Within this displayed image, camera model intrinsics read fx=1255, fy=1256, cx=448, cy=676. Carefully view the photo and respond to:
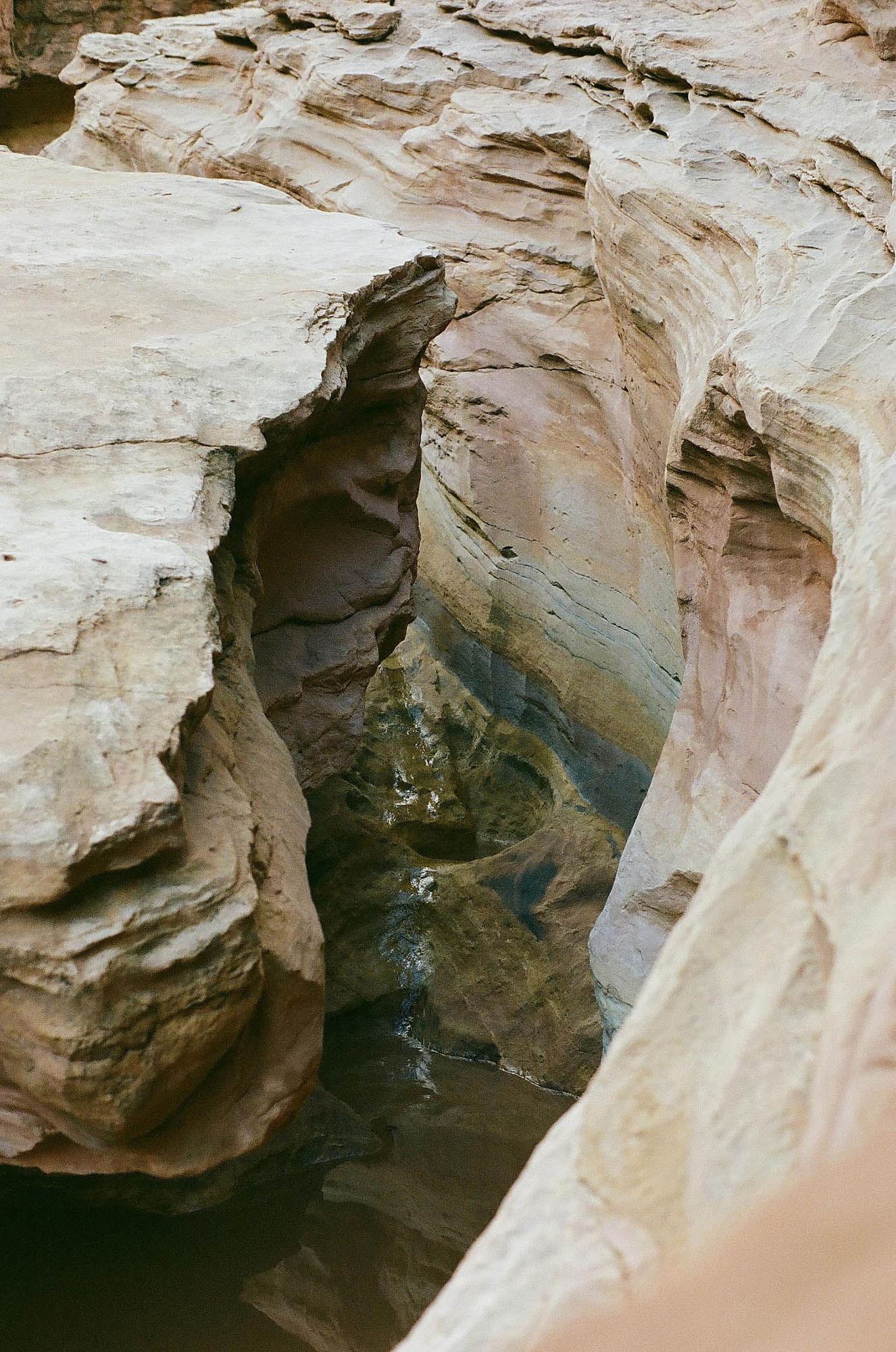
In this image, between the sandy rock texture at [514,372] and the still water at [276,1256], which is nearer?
the still water at [276,1256]

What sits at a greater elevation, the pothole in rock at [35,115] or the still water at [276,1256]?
the pothole in rock at [35,115]

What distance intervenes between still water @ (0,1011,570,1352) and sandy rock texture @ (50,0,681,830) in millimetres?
1795

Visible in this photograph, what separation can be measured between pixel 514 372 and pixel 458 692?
1.60m

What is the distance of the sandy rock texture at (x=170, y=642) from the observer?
1865 millimetres

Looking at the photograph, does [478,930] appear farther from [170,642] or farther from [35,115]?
[35,115]

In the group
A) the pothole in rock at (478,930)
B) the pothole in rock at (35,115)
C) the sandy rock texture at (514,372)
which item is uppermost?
the pothole in rock at (35,115)

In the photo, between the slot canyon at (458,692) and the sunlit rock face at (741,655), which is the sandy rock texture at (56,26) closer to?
the slot canyon at (458,692)

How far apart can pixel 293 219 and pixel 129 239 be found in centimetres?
67

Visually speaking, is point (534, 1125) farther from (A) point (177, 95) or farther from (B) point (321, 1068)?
(A) point (177, 95)

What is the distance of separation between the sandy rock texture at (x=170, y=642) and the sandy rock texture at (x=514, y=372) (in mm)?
1422

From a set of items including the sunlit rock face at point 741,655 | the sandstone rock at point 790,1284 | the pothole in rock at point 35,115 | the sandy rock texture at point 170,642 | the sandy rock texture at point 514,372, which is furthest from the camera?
the pothole in rock at point 35,115

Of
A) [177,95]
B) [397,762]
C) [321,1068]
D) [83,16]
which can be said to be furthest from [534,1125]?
[83,16]

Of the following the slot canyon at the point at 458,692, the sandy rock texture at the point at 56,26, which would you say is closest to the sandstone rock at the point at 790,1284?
the slot canyon at the point at 458,692

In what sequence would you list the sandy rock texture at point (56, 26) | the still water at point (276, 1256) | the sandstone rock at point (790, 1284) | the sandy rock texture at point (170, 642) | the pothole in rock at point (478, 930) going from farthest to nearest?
the sandy rock texture at point (56, 26) → the pothole in rock at point (478, 930) → the still water at point (276, 1256) → the sandy rock texture at point (170, 642) → the sandstone rock at point (790, 1284)
